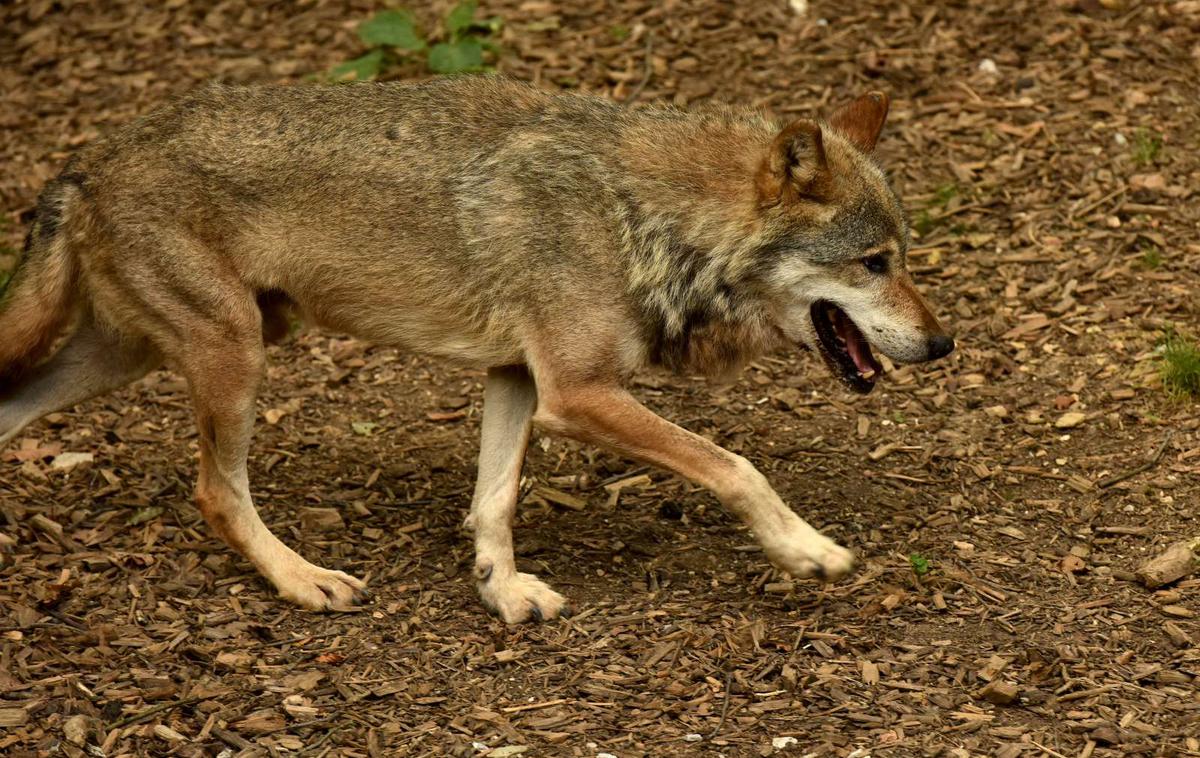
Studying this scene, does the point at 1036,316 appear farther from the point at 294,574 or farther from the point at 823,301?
the point at 294,574

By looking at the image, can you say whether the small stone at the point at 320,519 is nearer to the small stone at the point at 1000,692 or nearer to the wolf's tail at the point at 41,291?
the wolf's tail at the point at 41,291

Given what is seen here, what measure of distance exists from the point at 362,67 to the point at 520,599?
4912 millimetres

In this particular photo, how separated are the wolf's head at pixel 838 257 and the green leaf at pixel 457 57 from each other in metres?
3.99

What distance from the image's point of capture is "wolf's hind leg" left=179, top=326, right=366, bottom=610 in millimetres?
6543

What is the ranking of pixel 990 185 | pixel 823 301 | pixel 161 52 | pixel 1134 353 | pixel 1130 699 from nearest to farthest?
pixel 1130 699, pixel 823 301, pixel 1134 353, pixel 990 185, pixel 161 52

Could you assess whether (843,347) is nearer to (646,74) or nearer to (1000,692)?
(1000,692)

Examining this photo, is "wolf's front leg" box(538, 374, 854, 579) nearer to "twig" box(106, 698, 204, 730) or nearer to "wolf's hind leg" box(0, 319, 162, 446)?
"twig" box(106, 698, 204, 730)

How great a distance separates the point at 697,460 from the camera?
6.24 meters

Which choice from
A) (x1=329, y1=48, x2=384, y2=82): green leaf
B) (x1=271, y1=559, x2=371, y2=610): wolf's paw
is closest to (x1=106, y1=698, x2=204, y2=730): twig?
(x1=271, y1=559, x2=371, y2=610): wolf's paw

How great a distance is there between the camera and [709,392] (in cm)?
826

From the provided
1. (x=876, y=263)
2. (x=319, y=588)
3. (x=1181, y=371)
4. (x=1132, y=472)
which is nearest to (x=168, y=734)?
(x=319, y=588)

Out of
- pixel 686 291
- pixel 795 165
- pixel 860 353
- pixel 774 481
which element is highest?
pixel 795 165

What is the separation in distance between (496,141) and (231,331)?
144 cm

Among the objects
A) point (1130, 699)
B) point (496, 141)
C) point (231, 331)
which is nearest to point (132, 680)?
point (231, 331)
